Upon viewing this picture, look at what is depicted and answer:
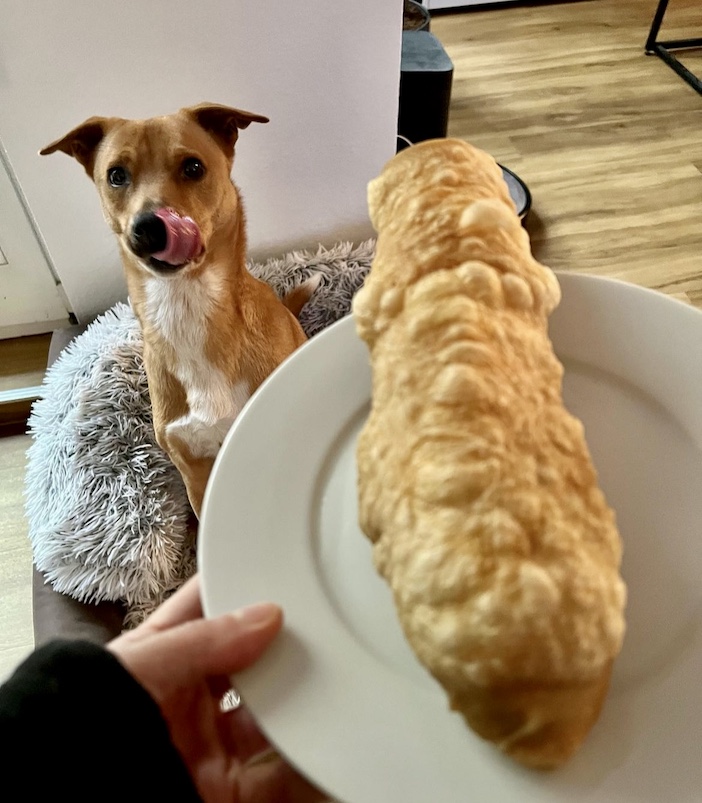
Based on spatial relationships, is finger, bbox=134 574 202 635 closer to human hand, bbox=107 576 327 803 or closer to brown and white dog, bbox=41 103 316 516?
human hand, bbox=107 576 327 803

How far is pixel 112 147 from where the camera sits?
35.4 inches

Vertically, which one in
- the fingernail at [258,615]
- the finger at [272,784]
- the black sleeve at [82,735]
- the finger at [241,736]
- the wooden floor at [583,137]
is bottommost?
the wooden floor at [583,137]

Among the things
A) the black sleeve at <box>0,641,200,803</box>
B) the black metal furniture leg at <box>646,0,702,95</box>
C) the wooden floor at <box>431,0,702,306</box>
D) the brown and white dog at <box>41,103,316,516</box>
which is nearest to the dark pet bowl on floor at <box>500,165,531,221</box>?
the wooden floor at <box>431,0,702,306</box>

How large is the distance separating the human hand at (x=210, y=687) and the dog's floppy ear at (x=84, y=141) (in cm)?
62

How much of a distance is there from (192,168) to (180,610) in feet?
1.86

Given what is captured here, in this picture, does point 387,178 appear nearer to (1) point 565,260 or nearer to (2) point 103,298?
(2) point 103,298

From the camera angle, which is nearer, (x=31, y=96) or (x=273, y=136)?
(x=31, y=96)

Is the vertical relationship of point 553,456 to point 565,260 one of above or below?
above

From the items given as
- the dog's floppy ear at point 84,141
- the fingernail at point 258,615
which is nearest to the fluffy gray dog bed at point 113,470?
the dog's floppy ear at point 84,141

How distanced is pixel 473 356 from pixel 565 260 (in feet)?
4.44

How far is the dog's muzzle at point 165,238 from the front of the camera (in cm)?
84

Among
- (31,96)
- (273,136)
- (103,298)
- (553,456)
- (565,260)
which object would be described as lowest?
(565,260)

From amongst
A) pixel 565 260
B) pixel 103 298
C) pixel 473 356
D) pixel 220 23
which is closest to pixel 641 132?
pixel 565 260

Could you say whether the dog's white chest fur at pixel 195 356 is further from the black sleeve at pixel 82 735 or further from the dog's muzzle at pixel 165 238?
the black sleeve at pixel 82 735
